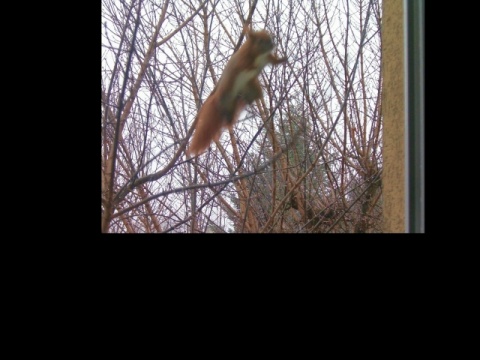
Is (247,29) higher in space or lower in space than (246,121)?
higher

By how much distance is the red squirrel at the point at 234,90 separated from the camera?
1.71m

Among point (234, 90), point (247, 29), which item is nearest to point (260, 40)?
point (247, 29)

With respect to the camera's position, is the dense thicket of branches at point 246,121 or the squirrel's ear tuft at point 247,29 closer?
the dense thicket of branches at point 246,121

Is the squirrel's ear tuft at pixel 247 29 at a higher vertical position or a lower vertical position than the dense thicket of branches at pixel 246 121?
higher

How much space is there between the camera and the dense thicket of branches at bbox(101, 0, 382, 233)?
5.36 ft

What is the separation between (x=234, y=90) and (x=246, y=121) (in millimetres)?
138

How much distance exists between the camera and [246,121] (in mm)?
1762

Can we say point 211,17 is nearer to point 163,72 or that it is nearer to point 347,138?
point 163,72

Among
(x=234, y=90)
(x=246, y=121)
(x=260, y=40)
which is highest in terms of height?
(x=260, y=40)

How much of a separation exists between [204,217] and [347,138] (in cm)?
75

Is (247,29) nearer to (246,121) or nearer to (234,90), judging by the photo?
(234,90)

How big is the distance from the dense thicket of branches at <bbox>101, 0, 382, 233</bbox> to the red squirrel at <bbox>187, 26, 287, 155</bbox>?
0.03 meters

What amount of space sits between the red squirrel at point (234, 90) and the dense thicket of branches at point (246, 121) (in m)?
0.03
